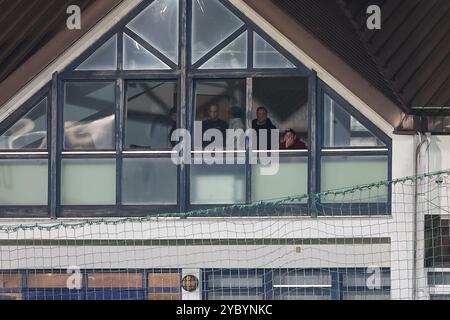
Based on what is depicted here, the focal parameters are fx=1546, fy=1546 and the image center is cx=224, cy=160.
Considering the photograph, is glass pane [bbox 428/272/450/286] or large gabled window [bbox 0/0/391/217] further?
large gabled window [bbox 0/0/391/217]

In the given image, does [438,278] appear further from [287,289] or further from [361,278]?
[287,289]

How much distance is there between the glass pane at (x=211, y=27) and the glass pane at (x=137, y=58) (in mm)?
552

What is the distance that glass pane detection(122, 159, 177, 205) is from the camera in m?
22.3

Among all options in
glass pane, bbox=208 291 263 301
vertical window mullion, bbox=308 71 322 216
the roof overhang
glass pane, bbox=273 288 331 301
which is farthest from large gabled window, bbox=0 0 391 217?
glass pane, bbox=208 291 263 301

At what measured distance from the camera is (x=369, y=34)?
75.4 feet

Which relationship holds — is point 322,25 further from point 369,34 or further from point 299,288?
point 299,288

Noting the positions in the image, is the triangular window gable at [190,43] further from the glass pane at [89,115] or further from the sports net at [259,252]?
the sports net at [259,252]

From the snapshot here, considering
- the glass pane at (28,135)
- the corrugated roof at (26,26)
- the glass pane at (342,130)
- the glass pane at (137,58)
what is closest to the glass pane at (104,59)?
the glass pane at (137,58)

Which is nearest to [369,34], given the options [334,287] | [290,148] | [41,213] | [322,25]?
[322,25]

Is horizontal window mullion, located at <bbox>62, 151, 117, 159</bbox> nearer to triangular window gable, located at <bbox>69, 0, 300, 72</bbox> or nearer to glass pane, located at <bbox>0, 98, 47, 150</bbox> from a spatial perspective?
glass pane, located at <bbox>0, 98, 47, 150</bbox>

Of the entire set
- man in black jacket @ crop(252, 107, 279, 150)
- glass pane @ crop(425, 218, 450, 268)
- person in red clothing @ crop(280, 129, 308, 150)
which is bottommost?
glass pane @ crop(425, 218, 450, 268)

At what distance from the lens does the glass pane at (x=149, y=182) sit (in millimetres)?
22312

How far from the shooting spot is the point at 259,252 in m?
22.0

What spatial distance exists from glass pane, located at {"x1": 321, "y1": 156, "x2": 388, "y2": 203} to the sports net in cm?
3
